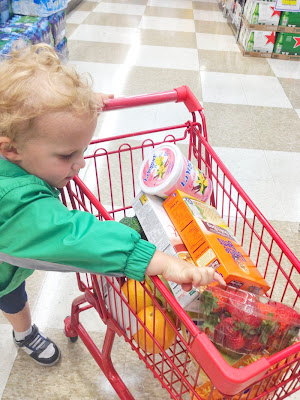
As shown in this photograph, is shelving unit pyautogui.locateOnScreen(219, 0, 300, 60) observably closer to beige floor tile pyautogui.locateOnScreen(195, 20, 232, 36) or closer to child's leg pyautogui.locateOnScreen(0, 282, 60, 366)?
beige floor tile pyautogui.locateOnScreen(195, 20, 232, 36)

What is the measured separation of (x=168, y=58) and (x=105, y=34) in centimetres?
99

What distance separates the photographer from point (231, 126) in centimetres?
294

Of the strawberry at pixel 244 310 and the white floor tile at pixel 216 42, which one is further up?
the strawberry at pixel 244 310

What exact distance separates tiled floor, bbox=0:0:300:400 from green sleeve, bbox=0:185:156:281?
0.76 metres

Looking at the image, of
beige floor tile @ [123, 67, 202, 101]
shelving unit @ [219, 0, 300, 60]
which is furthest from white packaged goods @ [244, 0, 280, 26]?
beige floor tile @ [123, 67, 202, 101]

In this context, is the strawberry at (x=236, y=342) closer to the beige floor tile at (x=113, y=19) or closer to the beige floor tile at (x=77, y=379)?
the beige floor tile at (x=77, y=379)

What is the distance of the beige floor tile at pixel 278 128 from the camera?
Answer: 9.01 feet

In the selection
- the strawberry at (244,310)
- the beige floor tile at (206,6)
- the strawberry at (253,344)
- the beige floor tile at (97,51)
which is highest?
the strawberry at (244,310)

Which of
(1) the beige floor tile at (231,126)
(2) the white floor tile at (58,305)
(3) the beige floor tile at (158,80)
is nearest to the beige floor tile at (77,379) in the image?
(2) the white floor tile at (58,305)

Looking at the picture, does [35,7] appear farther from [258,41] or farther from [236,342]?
[236,342]

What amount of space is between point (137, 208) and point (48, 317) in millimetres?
703

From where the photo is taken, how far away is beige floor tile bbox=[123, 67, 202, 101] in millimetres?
3426

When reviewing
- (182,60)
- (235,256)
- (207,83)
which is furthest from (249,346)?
(182,60)

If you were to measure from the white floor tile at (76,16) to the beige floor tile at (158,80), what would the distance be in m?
1.75
